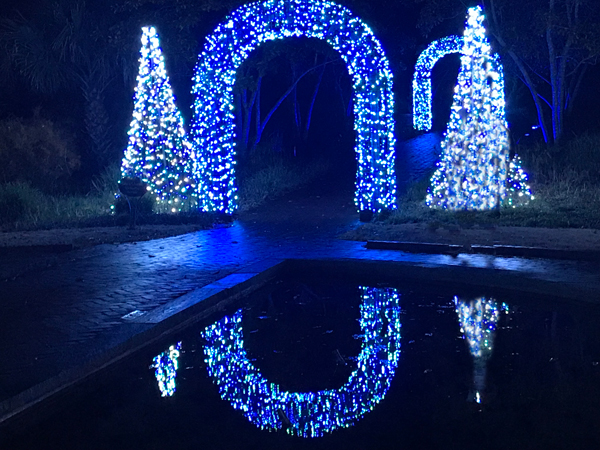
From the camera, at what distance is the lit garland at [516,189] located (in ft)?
48.4

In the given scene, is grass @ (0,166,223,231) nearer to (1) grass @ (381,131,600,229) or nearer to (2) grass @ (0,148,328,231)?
(2) grass @ (0,148,328,231)

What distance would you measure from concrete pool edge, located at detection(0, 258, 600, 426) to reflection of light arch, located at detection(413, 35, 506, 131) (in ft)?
61.2

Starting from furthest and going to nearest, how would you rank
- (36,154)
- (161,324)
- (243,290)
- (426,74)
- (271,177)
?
(426,74) → (36,154) → (271,177) → (243,290) → (161,324)

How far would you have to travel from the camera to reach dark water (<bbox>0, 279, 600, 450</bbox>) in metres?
4.40

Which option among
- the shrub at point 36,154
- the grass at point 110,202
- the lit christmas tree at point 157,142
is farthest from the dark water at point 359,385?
the shrub at point 36,154

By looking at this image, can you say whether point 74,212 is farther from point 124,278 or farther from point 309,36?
point 124,278

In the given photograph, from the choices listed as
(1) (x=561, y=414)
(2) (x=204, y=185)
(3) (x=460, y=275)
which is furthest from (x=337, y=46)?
(1) (x=561, y=414)

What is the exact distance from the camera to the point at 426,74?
3164 cm

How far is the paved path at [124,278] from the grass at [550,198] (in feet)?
6.20

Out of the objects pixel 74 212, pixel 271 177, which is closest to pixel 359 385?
pixel 74 212

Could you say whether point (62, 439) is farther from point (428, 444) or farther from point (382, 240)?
point (382, 240)

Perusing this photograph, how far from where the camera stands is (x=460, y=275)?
28.6ft

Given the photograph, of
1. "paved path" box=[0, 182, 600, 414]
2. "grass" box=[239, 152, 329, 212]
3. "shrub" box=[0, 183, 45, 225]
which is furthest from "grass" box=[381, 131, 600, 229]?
"shrub" box=[0, 183, 45, 225]

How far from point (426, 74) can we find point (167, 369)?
2786 centimetres
